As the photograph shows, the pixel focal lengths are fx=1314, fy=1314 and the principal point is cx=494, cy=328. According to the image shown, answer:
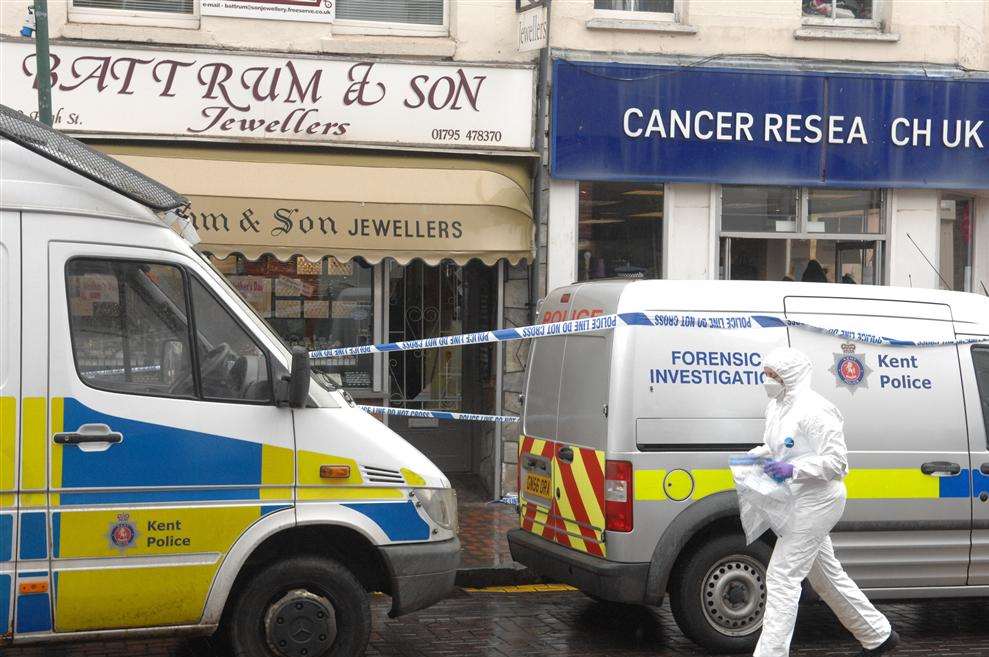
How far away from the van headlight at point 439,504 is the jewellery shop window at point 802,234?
720 centimetres

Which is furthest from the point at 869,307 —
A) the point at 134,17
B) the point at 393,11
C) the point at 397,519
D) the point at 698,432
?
the point at 134,17

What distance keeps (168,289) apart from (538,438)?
9.45ft

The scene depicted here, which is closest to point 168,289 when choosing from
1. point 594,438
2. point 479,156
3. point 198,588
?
point 198,588

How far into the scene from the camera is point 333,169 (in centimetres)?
1222

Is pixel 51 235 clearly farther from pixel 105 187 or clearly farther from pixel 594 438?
pixel 594 438

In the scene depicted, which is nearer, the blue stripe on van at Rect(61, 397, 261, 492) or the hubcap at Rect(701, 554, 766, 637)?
the blue stripe on van at Rect(61, 397, 261, 492)

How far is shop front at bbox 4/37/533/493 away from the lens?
1184 cm

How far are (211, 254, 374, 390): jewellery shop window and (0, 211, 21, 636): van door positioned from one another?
22.0 ft

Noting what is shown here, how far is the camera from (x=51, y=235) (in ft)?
19.9

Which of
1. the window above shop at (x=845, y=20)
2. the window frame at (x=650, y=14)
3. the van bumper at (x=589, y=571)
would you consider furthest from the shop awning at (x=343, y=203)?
the van bumper at (x=589, y=571)

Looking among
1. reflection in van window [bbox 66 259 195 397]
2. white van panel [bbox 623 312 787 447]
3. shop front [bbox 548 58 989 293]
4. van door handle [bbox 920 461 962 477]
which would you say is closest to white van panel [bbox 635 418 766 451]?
white van panel [bbox 623 312 787 447]

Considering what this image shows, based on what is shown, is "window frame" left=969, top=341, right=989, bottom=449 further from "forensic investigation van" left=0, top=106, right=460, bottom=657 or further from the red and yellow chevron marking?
"forensic investigation van" left=0, top=106, right=460, bottom=657

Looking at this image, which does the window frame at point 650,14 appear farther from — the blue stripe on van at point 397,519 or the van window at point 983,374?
the blue stripe on van at point 397,519

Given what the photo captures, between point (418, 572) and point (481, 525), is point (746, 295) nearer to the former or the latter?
point (418, 572)
